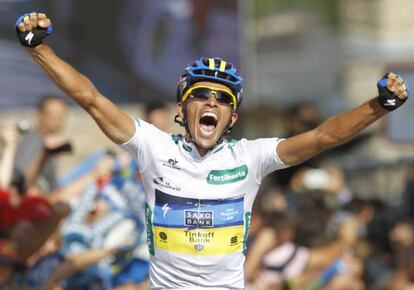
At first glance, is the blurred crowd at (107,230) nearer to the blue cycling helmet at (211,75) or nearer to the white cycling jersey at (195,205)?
the white cycling jersey at (195,205)

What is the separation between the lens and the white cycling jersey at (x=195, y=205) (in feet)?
23.0

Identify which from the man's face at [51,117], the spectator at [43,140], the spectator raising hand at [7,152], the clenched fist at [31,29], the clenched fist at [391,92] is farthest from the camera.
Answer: the man's face at [51,117]

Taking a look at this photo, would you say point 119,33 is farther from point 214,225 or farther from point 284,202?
point 214,225

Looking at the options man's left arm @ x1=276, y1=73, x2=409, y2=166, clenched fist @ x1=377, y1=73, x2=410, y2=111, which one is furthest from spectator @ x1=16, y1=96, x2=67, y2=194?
clenched fist @ x1=377, y1=73, x2=410, y2=111

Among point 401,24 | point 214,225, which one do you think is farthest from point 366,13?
point 214,225

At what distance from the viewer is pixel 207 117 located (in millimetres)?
7016

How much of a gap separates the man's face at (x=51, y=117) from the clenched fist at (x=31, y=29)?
347 centimetres

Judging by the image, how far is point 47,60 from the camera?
6.80 meters

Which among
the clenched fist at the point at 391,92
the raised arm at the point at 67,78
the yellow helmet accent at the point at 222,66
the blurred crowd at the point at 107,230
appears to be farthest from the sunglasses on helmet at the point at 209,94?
the blurred crowd at the point at 107,230

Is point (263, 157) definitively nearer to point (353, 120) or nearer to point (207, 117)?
point (207, 117)

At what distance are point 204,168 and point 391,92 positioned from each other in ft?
3.85

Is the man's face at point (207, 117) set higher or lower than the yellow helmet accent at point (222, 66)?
lower

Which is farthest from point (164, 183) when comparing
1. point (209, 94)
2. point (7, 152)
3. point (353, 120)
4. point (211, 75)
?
point (7, 152)

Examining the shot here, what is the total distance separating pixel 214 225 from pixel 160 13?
899 cm
